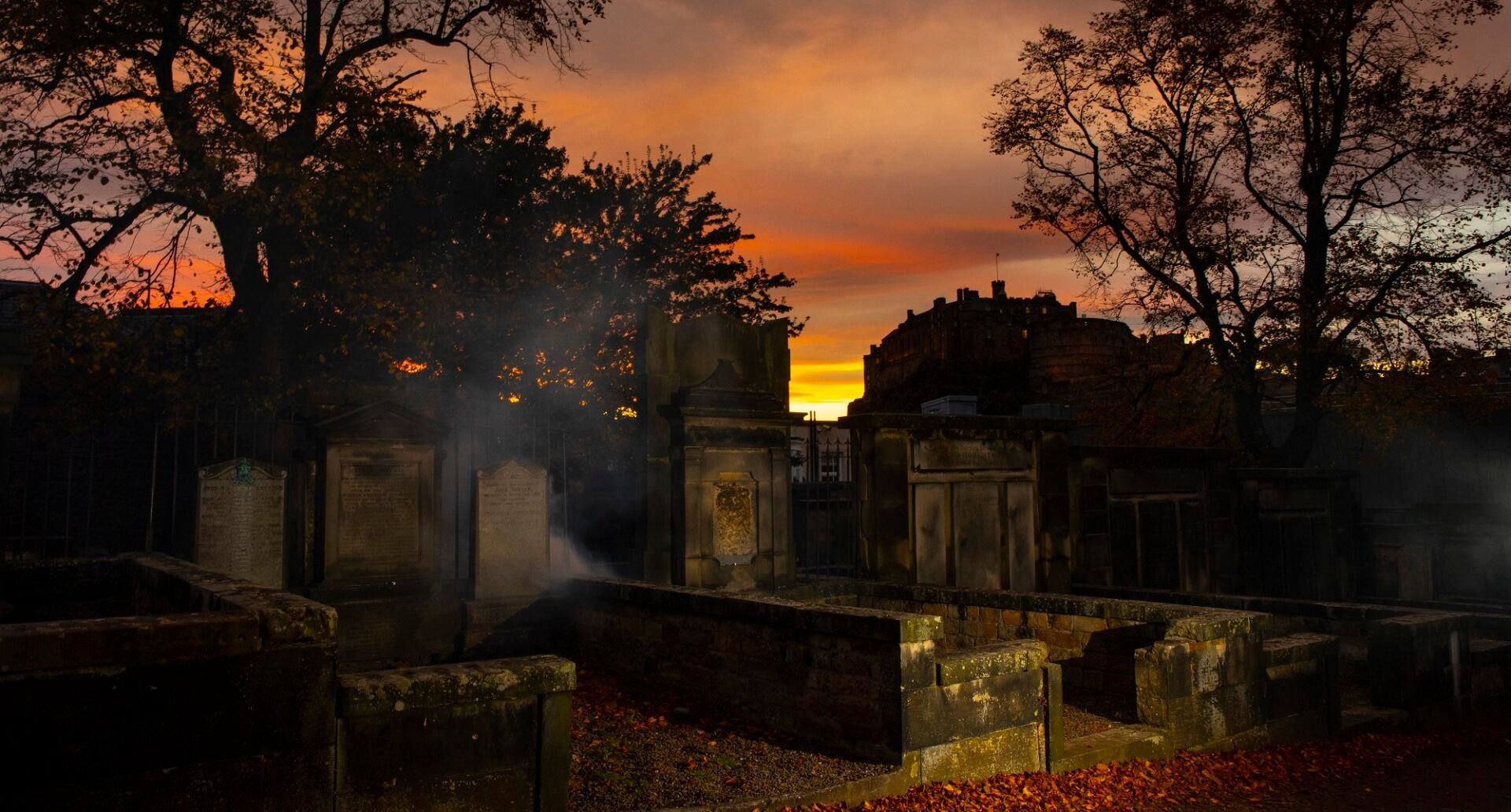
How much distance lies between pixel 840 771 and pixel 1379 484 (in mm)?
24468

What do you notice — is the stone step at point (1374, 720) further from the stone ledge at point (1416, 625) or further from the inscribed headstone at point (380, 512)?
the inscribed headstone at point (380, 512)

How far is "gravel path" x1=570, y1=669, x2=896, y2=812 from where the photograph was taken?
5820mm

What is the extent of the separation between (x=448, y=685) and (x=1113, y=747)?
4.66 m

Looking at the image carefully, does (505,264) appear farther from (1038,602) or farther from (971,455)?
(1038,602)

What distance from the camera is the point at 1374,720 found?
29.2ft

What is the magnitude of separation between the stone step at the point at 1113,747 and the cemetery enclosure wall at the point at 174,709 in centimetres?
478

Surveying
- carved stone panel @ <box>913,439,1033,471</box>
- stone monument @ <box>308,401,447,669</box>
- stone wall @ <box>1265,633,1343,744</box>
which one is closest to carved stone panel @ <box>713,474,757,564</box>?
carved stone panel @ <box>913,439,1033,471</box>

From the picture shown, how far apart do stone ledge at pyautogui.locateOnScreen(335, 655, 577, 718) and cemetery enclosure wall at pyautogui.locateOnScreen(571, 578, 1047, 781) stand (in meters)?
2.05

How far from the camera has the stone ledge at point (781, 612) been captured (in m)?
6.27

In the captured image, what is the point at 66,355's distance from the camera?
13.7 m

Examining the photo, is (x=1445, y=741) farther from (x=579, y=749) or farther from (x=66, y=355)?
(x=66, y=355)

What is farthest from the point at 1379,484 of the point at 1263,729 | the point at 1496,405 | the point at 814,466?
the point at 1263,729

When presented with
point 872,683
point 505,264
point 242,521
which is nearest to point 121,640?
point 872,683

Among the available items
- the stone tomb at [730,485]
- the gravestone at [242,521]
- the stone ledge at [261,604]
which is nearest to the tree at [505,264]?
the stone tomb at [730,485]
